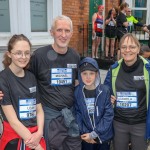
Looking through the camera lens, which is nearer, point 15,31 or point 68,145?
point 68,145

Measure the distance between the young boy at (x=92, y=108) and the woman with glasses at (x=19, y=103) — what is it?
1.73ft

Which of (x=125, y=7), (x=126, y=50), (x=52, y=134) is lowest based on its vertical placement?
(x=52, y=134)

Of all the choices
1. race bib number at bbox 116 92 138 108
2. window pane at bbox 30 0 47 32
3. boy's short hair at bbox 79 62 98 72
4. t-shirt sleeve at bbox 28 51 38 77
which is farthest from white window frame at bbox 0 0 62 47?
race bib number at bbox 116 92 138 108

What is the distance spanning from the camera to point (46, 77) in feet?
8.89

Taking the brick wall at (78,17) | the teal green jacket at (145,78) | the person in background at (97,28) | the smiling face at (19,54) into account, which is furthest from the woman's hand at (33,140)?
the person in background at (97,28)

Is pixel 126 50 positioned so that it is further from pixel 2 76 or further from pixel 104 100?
pixel 2 76

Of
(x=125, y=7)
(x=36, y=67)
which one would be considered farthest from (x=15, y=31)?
(x=125, y=7)

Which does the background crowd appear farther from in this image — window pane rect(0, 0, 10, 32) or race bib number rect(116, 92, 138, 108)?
window pane rect(0, 0, 10, 32)

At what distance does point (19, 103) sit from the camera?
240cm

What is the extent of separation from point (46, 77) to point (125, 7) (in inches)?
224

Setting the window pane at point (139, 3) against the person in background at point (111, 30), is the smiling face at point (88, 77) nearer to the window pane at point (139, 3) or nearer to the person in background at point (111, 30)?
the person in background at point (111, 30)

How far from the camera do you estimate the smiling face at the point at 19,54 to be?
242 centimetres

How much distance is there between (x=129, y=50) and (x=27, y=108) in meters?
1.27

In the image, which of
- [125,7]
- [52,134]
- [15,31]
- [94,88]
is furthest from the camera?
[125,7]
